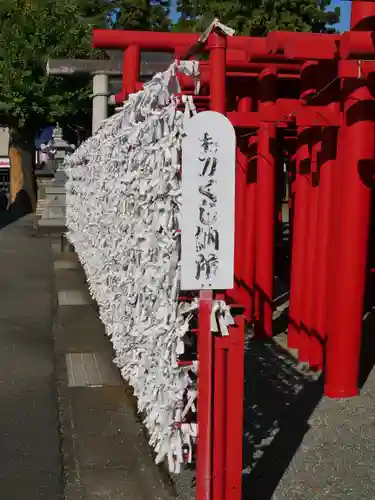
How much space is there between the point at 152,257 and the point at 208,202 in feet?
3.69

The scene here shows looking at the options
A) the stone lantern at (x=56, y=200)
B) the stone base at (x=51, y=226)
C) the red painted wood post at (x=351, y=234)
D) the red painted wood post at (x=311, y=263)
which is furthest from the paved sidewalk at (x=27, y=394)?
the stone lantern at (x=56, y=200)

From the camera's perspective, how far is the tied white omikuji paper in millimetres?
3645

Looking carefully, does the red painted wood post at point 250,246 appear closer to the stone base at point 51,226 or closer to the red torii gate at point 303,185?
the red torii gate at point 303,185

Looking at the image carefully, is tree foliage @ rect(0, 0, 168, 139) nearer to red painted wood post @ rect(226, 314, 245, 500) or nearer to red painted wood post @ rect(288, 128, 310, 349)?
red painted wood post @ rect(288, 128, 310, 349)

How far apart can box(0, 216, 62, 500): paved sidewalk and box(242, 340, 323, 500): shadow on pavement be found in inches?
48.2

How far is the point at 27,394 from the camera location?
5.56 metres

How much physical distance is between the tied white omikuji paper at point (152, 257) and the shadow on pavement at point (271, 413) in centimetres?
56

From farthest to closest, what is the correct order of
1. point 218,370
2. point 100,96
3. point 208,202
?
1. point 100,96
2. point 218,370
3. point 208,202

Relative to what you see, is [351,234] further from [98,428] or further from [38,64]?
[38,64]

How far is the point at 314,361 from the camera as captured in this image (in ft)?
20.1

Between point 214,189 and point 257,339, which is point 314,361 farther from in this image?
point 214,189

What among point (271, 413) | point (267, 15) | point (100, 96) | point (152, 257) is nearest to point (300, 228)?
point (271, 413)

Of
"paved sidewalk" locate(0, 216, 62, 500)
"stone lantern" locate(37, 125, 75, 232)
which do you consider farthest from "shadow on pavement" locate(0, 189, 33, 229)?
"paved sidewalk" locate(0, 216, 62, 500)

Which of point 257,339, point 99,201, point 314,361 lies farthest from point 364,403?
point 99,201
